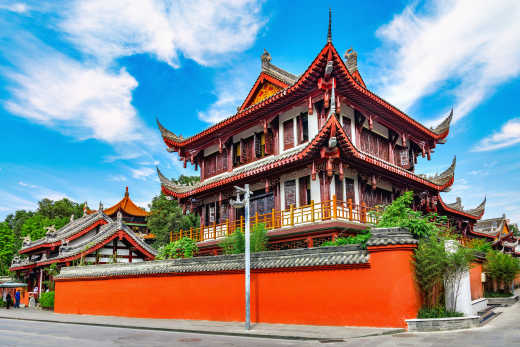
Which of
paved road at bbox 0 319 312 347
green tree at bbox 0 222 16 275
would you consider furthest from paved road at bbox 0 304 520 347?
green tree at bbox 0 222 16 275

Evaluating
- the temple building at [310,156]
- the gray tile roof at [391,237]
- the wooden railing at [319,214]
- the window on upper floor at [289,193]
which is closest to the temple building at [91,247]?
the temple building at [310,156]

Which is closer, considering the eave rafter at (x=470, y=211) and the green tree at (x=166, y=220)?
the eave rafter at (x=470, y=211)

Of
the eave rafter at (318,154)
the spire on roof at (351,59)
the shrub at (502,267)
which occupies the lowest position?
the shrub at (502,267)

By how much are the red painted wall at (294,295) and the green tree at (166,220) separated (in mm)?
22589

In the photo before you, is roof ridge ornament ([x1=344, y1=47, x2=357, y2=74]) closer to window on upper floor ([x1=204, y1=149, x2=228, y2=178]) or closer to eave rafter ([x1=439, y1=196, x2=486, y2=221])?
window on upper floor ([x1=204, y1=149, x2=228, y2=178])

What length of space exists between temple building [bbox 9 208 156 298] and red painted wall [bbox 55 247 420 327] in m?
9.44

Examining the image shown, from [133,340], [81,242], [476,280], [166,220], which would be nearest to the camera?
[133,340]

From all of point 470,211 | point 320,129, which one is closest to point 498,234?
point 470,211

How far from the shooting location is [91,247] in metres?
28.5

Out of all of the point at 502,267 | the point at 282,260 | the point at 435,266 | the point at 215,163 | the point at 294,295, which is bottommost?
the point at 294,295

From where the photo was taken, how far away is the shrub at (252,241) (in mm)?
16875

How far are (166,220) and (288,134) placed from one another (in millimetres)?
27537

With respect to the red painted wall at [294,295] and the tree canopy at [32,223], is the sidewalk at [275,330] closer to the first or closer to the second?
the red painted wall at [294,295]

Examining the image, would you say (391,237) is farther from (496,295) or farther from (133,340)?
(496,295)
